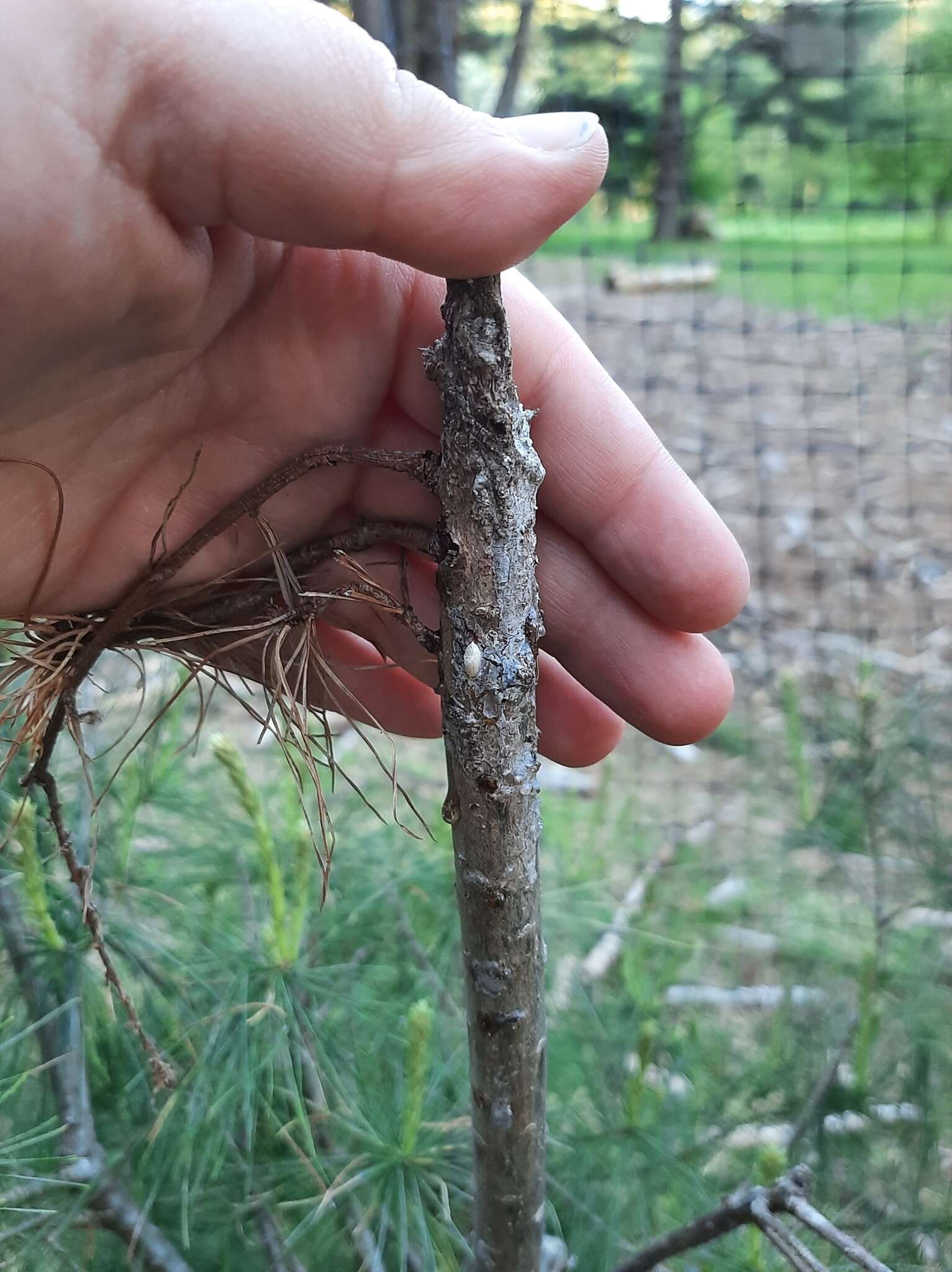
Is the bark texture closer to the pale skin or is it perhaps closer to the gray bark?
the pale skin

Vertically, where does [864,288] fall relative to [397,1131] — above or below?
above

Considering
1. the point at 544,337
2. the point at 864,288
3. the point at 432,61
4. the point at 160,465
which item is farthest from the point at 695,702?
the point at 864,288

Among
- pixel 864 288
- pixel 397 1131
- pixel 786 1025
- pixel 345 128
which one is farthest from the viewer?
pixel 864 288

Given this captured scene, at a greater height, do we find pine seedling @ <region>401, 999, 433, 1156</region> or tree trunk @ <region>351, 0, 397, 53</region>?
tree trunk @ <region>351, 0, 397, 53</region>

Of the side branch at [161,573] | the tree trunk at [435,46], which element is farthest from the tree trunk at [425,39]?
the side branch at [161,573]

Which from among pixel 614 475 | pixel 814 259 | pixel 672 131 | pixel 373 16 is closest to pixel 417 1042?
pixel 614 475

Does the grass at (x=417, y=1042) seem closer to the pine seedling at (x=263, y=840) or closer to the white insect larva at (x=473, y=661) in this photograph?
the pine seedling at (x=263, y=840)

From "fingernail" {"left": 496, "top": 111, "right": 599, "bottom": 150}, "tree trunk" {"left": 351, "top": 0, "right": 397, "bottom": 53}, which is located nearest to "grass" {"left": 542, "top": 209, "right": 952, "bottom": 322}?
"tree trunk" {"left": 351, "top": 0, "right": 397, "bottom": 53}

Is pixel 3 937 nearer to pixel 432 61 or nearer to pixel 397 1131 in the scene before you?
pixel 397 1131
